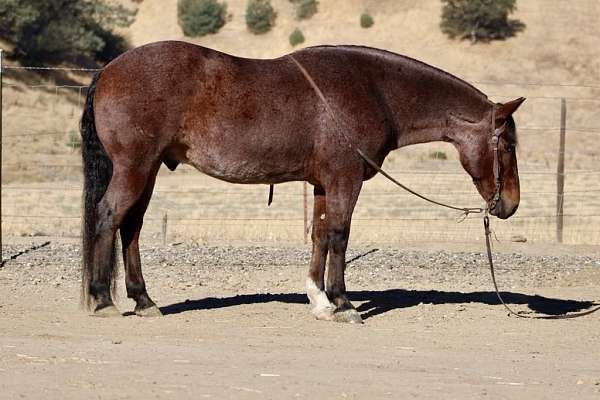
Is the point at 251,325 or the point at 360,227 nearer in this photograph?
the point at 251,325

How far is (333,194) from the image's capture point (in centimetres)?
964

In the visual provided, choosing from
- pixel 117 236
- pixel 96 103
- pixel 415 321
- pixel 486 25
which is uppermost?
pixel 486 25

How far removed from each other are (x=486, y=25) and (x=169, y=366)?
141ft

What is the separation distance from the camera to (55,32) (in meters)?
39.8

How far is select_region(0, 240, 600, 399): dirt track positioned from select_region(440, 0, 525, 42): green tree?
3352cm

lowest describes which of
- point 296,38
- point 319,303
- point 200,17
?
point 319,303

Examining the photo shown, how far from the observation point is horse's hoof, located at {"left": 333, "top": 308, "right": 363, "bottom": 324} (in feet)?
32.0

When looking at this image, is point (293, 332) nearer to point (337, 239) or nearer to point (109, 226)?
point (337, 239)

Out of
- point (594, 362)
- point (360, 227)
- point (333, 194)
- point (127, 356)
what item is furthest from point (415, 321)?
point (360, 227)

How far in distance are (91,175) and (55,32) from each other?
31.6 metres

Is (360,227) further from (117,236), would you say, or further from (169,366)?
(169,366)

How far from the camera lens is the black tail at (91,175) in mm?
9391

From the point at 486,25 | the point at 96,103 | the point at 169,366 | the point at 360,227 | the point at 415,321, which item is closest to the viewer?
the point at 169,366

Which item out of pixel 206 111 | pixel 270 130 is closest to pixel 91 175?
pixel 206 111
